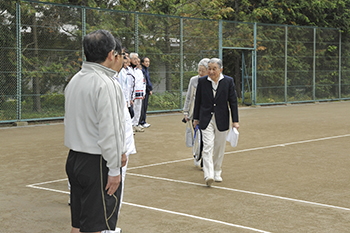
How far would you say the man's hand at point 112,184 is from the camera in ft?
11.8

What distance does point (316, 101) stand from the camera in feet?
87.2

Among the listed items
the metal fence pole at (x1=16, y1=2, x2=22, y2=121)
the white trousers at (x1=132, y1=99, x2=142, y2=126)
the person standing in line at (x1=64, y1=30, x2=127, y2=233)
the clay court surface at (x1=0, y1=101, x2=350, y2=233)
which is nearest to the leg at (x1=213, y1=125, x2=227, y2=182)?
the clay court surface at (x1=0, y1=101, x2=350, y2=233)

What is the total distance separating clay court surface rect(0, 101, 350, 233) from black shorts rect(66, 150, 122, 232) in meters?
1.71

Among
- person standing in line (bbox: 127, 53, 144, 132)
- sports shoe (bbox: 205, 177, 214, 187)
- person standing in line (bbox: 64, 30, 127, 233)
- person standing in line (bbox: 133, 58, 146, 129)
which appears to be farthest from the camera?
person standing in line (bbox: 133, 58, 146, 129)

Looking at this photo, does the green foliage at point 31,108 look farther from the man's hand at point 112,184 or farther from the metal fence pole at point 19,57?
the man's hand at point 112,184

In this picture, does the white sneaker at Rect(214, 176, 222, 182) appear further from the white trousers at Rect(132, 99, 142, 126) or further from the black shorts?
the white trousers at Rect(132, 99, 142, 126)

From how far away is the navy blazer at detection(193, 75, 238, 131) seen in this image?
778 centimetres

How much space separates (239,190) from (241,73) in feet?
60.6

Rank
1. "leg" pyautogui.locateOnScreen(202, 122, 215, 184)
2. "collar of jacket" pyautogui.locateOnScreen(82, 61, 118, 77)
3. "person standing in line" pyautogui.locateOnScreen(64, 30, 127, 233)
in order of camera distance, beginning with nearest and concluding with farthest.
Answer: "person standing in line" pyautogui.locateOnScreen(64, 30, 127, 233) → "collar of jacket" pyautogui.locateOnScreen(82, 61, 118, 77) → "leg" pyautogui.locateOnScreen(202, 122, 215, 184)

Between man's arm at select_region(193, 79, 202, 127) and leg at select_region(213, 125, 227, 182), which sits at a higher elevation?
man's arm at select_region(193, 79, 202, 127)

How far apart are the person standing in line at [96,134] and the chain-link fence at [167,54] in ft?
40.3

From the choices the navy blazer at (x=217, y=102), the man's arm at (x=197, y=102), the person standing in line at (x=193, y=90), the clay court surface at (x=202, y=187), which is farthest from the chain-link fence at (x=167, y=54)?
the navy blazer at (x=217, y=102)

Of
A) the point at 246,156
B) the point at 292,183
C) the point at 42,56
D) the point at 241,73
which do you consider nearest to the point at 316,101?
the point at 241,73

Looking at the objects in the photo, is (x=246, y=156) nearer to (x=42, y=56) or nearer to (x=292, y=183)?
(x=292, y=183)
